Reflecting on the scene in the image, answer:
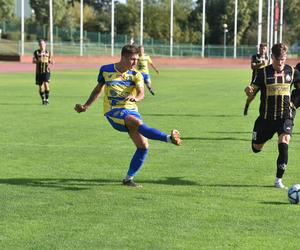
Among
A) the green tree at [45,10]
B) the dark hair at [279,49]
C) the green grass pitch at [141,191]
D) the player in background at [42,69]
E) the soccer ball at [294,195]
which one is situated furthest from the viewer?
the green tree at [45,10]

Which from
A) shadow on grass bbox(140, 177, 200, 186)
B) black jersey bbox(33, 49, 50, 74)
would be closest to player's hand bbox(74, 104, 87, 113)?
shadow on grass bbox(140, 177, 200, 186)

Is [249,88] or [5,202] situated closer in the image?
[5,202]

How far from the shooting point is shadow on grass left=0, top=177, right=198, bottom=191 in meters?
8.66

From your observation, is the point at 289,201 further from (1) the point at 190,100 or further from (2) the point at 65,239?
(1) the point at 190,100

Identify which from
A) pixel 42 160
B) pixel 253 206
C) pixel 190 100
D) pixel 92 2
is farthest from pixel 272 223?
pixel 92 2

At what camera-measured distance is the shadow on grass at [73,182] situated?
Result: 341 inches

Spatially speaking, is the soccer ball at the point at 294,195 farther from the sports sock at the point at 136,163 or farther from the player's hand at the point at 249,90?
the sports sock at the point at 136,163

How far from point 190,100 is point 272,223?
17188 millimetres

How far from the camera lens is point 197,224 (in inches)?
266

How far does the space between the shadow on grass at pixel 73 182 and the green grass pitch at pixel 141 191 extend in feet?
0.05

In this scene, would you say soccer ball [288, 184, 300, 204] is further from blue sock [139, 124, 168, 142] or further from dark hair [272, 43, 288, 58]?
dark hair [272, 43, 288, 58]

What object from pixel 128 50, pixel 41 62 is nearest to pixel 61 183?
pixel 128 50

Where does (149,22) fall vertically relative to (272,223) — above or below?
above

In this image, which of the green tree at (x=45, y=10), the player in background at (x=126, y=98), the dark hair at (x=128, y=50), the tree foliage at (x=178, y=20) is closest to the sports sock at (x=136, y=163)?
the player in background at (x=126, y=98)
